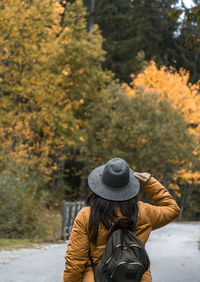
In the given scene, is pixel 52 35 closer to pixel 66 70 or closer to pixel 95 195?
pixel 66 70

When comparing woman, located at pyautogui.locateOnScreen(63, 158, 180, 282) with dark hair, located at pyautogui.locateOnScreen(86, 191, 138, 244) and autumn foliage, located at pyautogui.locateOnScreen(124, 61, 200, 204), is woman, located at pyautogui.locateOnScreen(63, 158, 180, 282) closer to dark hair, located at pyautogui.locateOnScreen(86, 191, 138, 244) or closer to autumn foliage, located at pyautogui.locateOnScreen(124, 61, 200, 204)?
dark hair, located at pyautogui.locateOnScreen(86, 191, 138, 244)

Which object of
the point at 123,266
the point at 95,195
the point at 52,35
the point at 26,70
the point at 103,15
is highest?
the point at 103,15

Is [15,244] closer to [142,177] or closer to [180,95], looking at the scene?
[142,177]

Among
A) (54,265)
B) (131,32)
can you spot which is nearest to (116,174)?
(54,265)

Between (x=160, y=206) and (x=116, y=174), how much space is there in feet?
1.55

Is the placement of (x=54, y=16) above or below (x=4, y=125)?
above

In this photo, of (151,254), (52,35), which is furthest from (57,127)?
(151,254)

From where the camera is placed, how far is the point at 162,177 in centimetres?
2956

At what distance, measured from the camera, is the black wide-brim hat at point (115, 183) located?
11.7 ft

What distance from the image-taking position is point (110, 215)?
3.52 meters

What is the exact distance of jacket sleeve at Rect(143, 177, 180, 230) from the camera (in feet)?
12.3

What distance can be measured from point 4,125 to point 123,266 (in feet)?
70.1

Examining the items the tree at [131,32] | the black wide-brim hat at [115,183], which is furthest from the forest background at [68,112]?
the black wide-brim hat at [115,183]

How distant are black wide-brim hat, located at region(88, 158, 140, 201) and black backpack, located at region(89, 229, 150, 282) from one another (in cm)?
26
